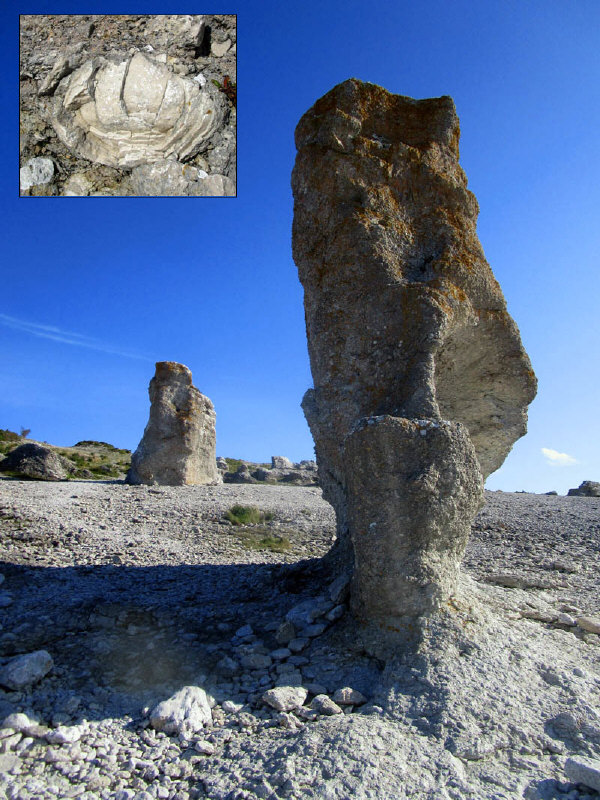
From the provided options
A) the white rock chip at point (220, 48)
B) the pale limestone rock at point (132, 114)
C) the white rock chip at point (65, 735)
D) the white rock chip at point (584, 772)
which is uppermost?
the white rock chip at point (220, 48)

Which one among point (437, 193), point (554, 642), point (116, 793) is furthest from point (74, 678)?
point (437, 193)

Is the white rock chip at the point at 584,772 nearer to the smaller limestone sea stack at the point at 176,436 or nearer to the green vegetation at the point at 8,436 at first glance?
the smaller limestone sea stack at the point at 176,436

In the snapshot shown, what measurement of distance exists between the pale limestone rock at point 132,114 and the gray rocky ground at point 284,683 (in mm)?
5738

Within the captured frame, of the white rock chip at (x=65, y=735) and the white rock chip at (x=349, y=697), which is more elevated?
the white rock chip at (x=349, y=697)

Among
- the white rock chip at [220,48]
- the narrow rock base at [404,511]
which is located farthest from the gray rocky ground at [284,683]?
A: the white rock chip at [220,48]

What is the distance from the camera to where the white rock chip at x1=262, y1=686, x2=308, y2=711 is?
4164 millimetres

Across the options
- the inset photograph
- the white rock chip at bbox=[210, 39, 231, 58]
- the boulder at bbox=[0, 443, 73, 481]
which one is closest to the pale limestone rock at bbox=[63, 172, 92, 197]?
the inset photograph

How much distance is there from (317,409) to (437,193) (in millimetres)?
2841

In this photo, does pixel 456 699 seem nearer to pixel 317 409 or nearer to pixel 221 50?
pixel 317 409

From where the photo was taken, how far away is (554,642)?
202 inches

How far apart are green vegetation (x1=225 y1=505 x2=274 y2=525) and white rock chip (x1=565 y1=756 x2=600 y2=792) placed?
28.8 ft

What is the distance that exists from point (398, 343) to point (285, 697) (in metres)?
3.34

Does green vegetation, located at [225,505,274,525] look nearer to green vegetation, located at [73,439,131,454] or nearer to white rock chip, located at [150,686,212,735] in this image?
white rock chip, located at [150,686,212,735]

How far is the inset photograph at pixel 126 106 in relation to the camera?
7785 millimetres
